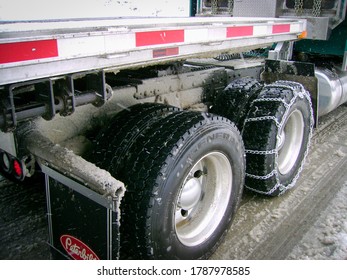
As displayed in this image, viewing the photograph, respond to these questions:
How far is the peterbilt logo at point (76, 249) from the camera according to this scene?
1956mm

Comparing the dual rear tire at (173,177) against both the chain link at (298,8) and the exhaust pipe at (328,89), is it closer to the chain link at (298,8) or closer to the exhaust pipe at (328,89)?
the exhaust pipe at (328,89)

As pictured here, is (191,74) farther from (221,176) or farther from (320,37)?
(320,37)

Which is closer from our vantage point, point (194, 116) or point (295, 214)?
point (194, 116)

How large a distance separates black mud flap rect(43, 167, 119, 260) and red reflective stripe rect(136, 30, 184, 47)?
79 cm

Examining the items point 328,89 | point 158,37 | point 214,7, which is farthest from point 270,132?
point 214,7

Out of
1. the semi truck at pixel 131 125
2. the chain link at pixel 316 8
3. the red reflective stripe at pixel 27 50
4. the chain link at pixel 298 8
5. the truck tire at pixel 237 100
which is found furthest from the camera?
the chain link at pixel 298 8

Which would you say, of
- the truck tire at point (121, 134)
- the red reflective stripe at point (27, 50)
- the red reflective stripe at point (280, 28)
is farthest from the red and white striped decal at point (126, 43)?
the red reflective stripe at point (280, 28)

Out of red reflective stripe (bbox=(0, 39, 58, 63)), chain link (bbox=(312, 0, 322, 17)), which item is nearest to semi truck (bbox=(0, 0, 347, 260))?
red reflective stripe (bbox=(0, 39, 58, 63))

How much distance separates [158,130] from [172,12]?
97cm

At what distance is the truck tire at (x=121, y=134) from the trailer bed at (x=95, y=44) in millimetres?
375

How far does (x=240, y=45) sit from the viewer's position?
2.84 m

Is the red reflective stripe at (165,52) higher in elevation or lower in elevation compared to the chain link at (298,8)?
lower

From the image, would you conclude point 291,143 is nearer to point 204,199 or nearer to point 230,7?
point 204,199

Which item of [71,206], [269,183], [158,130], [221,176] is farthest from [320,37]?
[71,206]
